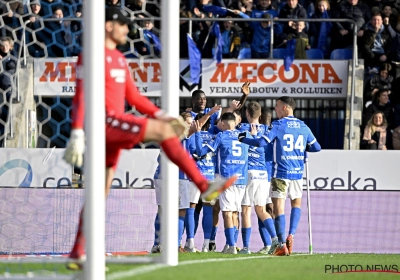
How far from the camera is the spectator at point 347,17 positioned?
18844mm

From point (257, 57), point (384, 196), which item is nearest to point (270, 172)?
point (384, 196)

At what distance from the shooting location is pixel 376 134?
17484 mm

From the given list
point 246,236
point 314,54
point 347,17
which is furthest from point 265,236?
point 347,17

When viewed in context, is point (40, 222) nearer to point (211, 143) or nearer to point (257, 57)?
point (211, 143)

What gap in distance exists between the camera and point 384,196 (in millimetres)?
15617

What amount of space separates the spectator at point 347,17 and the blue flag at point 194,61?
286 cm

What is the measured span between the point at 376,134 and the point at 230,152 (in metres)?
4.85

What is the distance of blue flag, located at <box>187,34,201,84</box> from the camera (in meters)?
18.0

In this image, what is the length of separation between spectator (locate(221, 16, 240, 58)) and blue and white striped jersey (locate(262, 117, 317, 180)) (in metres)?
5.95

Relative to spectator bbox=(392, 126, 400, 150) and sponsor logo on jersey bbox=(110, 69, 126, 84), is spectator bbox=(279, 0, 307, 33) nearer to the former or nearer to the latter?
spectator bbox=(392, 126, 400, 150)

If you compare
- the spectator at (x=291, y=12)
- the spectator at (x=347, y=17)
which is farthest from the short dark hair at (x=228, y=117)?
the spectator at (x=347, y=17)

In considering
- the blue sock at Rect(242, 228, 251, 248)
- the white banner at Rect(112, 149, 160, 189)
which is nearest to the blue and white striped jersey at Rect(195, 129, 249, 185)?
the blue sock at Rect(242, 228, 251, 248)

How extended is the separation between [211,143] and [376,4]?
7.54 metres

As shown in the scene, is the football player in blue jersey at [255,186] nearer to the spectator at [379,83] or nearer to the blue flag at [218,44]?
the blue flag at [218,44]
